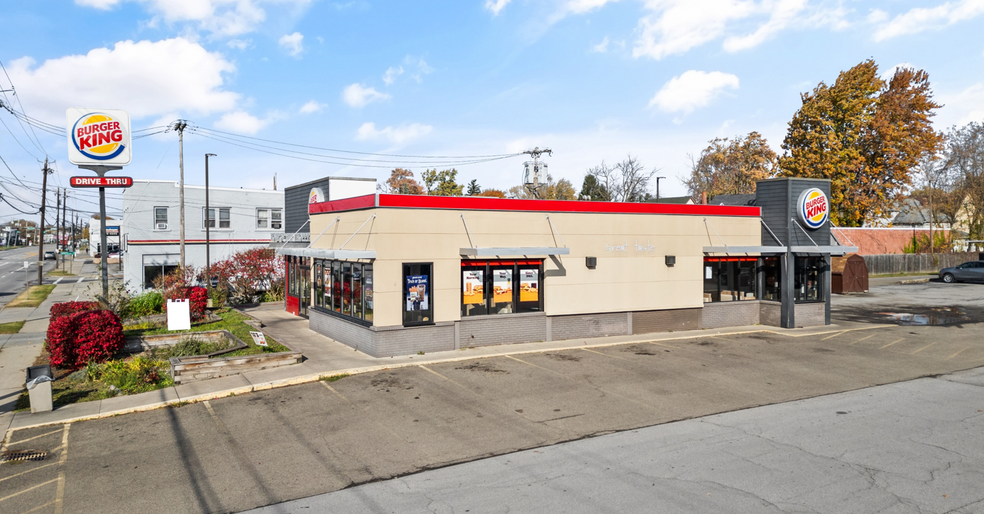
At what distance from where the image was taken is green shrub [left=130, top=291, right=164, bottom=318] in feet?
73.9

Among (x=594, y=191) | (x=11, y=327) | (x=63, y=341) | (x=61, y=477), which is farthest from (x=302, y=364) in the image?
(x=594, y=191)

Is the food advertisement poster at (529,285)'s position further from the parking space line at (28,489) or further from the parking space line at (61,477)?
the parking space line at (28,489)

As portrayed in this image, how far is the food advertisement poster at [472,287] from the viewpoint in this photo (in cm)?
1728

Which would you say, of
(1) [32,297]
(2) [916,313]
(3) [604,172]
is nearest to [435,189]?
(3) [604,172]

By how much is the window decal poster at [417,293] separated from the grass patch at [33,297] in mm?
25516

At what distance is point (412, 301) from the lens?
1648cm

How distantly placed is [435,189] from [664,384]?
50621 millimetres

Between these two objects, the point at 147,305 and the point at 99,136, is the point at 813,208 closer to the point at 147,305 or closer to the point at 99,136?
the point at 99,136

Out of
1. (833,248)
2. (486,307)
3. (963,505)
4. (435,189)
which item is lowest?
(963,505)

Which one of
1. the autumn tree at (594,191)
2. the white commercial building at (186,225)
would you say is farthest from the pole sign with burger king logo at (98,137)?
the autumn tree at (594,191)

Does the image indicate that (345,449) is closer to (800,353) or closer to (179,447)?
(179,447)

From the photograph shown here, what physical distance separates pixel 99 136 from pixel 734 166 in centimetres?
5549

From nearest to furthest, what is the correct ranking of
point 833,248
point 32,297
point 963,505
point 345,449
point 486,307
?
point 963,505 → point 345,449 → point 486,307 → point 833,248 → point 32,297

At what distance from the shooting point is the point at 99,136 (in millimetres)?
18641
